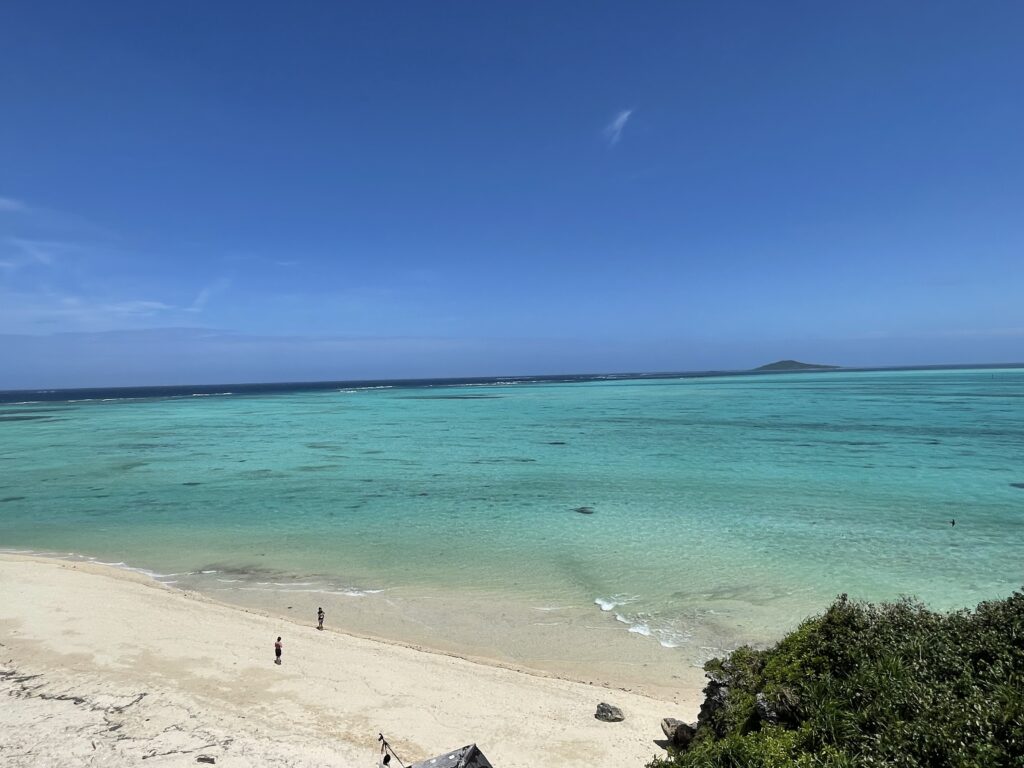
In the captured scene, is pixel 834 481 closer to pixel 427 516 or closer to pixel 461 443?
pixel 427 516

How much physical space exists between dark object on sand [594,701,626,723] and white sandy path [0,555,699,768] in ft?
0.53

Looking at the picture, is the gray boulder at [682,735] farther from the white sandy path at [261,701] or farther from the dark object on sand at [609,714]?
the dark object on sand at [609,714]

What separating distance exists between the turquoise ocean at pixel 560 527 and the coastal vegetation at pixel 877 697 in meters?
5.32

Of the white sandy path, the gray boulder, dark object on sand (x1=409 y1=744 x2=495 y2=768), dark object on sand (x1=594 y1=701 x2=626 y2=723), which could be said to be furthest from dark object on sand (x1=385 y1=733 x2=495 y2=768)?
dark object on sand (x1=594 y1=701 x2=626 y2=723)

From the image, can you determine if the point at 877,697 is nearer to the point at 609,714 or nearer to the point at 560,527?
the point at 609,714


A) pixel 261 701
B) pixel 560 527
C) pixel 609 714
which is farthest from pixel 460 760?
pixel 560 527

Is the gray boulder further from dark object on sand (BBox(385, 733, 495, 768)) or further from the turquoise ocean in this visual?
the turquoise ocean

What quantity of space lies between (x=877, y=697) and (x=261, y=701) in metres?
10.6

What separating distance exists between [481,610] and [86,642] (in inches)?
381

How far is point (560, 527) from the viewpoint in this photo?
22719 millimetres

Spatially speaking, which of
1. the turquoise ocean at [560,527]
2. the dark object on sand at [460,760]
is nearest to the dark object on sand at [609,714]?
the turquoise ocean at [560,527]

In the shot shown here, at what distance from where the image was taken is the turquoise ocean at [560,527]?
1508 cm

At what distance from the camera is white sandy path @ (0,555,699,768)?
9227 millimetres

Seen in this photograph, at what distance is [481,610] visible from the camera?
15.5 meters
